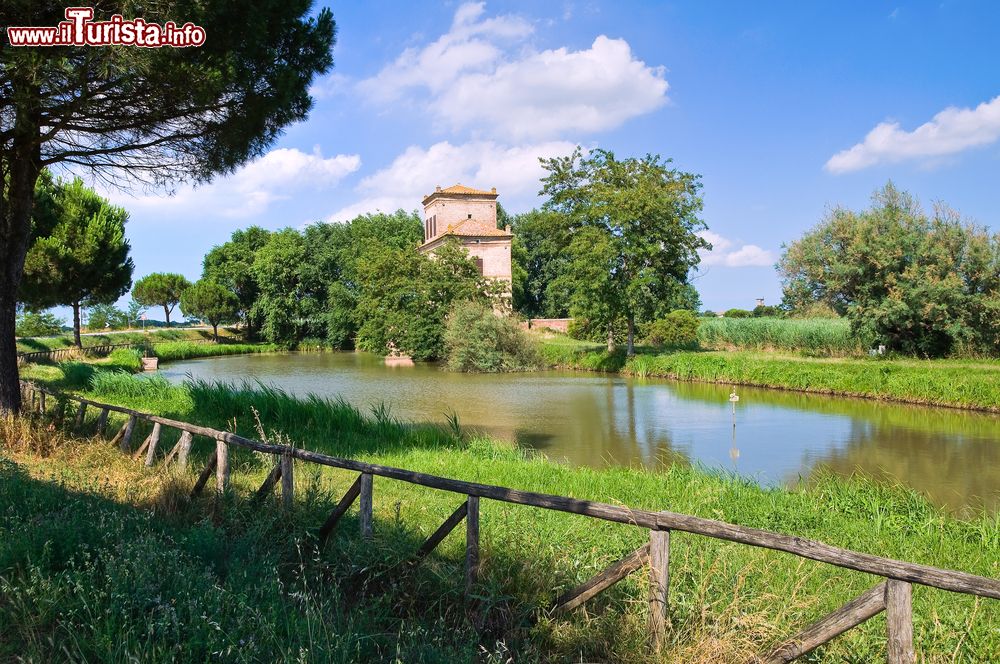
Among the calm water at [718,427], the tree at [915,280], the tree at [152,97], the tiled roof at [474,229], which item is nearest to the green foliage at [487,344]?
the calm water at [718,427]

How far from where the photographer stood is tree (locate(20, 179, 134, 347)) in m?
29.1

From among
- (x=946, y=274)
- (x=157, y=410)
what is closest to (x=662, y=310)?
(x=946, y=274)

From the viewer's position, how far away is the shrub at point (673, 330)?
3862 centimetres

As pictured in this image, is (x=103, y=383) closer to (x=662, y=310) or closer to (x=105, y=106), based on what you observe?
(x=105, y=106)

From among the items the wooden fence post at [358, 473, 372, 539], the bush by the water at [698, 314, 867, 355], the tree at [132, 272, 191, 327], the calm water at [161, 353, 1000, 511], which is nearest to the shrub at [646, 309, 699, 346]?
the bush by the water at [698, 314, 867, 355]

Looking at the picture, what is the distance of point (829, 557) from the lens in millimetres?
3166

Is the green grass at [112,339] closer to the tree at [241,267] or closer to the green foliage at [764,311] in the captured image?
the tree at [241,267]

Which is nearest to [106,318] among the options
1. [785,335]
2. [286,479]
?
[785,335]

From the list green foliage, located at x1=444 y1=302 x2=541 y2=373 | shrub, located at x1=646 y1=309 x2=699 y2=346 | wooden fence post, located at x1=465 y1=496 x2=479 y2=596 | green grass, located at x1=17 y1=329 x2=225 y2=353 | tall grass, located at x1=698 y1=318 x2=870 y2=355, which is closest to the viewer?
wooden fence post, located at x1=465 y1=496 x2=479 y2=596

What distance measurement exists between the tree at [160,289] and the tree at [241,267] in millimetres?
2998

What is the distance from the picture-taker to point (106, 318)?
60.8 metres

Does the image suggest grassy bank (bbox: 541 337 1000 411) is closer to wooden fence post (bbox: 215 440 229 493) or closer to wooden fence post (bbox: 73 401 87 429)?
wooden fence post (bbox: 215 440 229 493)

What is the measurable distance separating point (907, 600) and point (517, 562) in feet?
7.68

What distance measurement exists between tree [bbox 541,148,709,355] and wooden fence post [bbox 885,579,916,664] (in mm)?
28206
